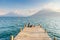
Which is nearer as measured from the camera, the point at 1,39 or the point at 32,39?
the point at 32,39

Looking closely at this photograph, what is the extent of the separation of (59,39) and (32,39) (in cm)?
1690

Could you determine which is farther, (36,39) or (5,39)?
(5,39)

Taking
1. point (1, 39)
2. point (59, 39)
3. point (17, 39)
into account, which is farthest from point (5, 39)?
point (17, 39)

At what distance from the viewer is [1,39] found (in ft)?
122

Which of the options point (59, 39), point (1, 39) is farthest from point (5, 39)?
point (59, 39)

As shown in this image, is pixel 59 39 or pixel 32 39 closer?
pixel 32 39

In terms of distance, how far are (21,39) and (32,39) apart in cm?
154

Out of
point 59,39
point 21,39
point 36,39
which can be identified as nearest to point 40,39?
point 36,39

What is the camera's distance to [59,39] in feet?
121

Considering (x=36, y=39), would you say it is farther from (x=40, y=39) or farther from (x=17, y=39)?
(x=17, y=39)

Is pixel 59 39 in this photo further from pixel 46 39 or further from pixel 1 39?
pixel 46 39

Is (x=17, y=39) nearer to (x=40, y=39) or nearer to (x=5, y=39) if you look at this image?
Answer: (x=40, y=39)

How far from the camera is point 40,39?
21.6 m

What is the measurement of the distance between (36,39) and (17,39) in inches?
105
